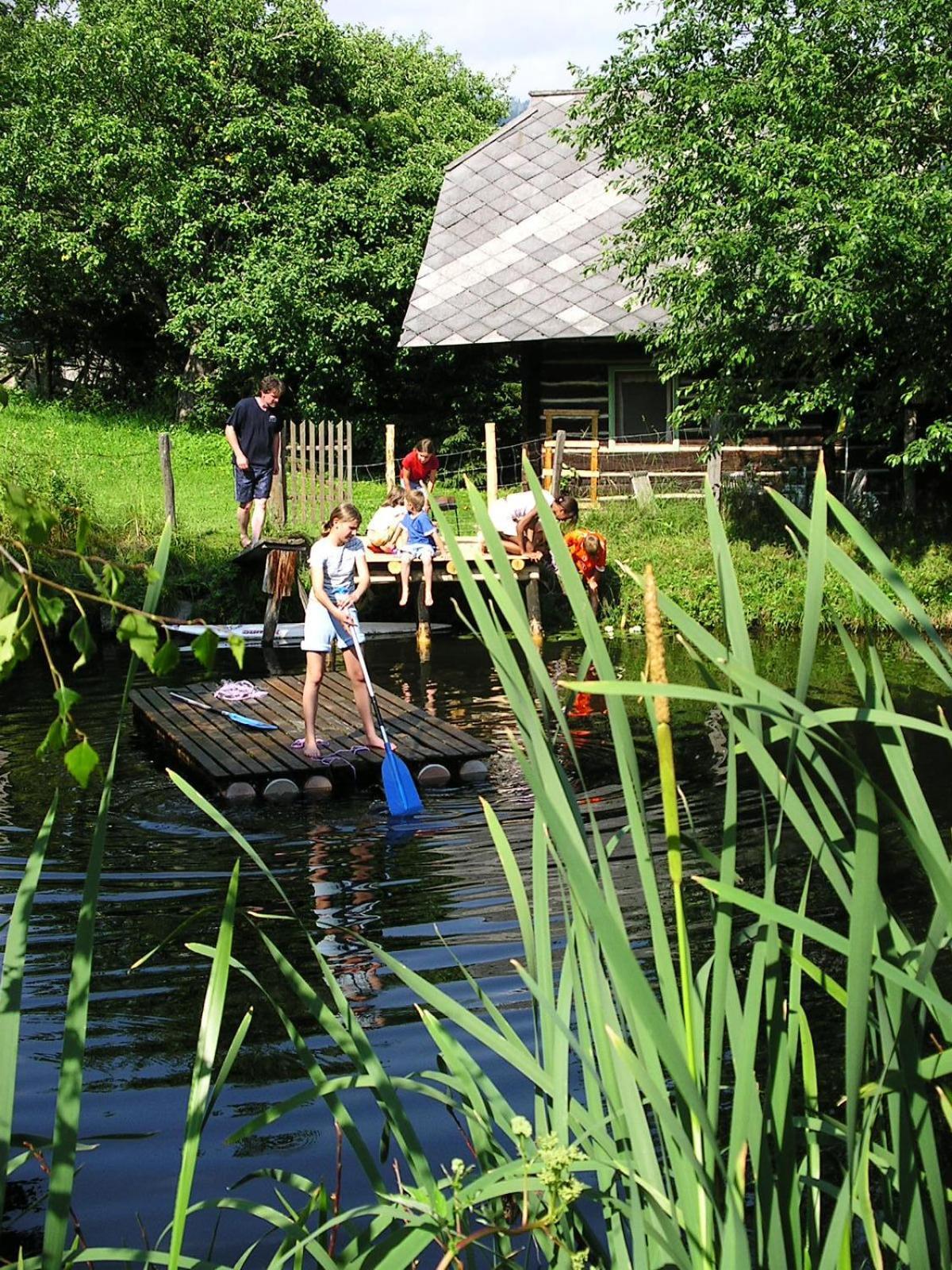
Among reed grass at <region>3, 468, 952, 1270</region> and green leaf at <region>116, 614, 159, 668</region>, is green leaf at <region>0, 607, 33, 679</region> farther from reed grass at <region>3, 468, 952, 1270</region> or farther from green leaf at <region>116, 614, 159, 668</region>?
reed grass at <region>3, 468, 952, 1270</region>

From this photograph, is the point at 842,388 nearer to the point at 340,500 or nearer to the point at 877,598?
the point at 340,500

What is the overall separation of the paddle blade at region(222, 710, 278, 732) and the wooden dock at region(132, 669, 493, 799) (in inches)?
1.4

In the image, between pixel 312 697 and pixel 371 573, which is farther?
pixel 371 573

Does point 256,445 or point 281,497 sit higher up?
point 256,445

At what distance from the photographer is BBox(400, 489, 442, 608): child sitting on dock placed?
52.6 feet

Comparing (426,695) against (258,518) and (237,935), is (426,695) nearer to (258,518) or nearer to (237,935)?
(258,518)

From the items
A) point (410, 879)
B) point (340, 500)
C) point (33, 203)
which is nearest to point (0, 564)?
point (410, 879)

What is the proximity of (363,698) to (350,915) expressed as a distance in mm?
3026

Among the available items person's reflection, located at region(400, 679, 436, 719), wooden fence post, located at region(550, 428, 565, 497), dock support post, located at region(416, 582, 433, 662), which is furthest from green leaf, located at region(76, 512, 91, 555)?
wooden fence post, located at region(550, 428, 565, 497)

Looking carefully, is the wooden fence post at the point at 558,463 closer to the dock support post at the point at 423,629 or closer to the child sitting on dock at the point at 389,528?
the child sitting on dock at the point at 389,528

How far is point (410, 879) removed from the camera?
24.2ft

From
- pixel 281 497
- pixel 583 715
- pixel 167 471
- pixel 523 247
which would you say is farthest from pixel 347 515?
pixel 523 247

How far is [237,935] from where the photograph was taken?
6645mm

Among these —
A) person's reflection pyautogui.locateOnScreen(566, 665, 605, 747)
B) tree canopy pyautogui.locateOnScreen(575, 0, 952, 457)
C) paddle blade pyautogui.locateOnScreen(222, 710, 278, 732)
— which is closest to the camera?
paddle blade pyautogui.locateOnScreen(222, 710, 278, 732)
